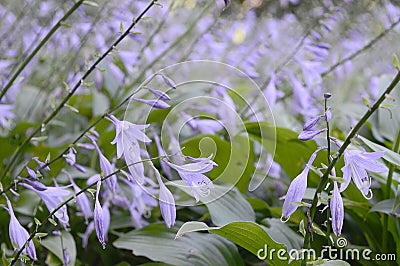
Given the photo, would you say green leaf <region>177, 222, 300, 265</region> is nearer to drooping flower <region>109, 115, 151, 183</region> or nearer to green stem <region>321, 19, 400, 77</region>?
drooping flower <region>109, 115, 151, 183</region>

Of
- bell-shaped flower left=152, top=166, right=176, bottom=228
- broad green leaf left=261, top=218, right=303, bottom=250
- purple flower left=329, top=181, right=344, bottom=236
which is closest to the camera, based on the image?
purple flower left=329, top=181, right=344, bottom=236

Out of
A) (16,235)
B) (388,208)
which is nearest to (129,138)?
(16,235)

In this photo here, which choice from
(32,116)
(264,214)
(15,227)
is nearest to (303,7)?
(32,116)

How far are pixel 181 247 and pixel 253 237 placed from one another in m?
0.35

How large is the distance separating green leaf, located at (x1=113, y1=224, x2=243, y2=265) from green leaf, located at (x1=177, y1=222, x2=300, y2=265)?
0.84ft

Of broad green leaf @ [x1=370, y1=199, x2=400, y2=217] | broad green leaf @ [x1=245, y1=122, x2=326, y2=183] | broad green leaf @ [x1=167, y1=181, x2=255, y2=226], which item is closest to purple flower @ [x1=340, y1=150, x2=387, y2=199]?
broad green leaf @ [x1=370, y1=199, x2=400, y2=217]

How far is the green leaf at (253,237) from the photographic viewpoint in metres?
1.06

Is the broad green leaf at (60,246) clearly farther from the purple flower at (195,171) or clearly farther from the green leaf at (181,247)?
the purple flower at (195,171)

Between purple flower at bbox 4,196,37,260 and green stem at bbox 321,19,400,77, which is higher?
green stem at bbox 321,19,400,77

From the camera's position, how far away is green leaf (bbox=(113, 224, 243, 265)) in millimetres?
1355

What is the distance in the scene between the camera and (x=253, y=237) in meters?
1.10

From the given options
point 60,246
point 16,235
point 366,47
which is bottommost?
point 60,246

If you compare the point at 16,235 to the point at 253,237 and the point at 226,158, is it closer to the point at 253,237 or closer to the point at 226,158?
the point at 253,237

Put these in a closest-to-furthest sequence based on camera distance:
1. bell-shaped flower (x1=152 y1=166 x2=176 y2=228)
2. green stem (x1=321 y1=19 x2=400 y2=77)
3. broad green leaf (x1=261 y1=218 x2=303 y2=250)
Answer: bell-shaped flower (x1=152 y1=166 x2=176 y2=228), broad green leaf (x1=261 y1=218 x2=303 y2=250), green stem (x1=321 y1=19 x2=400 y2=77)
